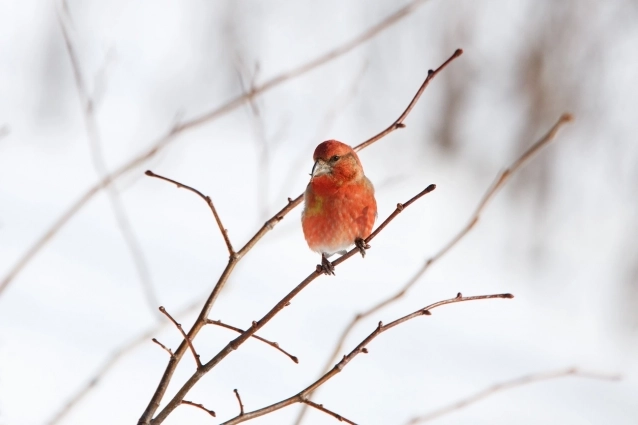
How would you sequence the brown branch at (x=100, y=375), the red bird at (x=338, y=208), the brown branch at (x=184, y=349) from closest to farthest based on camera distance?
1. the brown branch at (x=184, y=349)
2. the brown branch at (x=100, y=375)
3. the red bird at (x=338, y=208)

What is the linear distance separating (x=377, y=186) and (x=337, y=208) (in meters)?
4.01

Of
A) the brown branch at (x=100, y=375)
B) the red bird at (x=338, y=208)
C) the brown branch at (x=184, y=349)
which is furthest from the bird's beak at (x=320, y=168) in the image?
the brown branch at (x=184, y=349)

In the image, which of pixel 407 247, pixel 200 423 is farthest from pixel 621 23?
pixel 200 423

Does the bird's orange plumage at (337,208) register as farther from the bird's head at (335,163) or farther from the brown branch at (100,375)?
the brown branch at (100,375)

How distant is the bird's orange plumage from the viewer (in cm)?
263

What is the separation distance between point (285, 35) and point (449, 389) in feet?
22.5

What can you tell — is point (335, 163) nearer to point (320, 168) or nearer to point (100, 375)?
point (320, 168)

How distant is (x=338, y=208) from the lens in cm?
266

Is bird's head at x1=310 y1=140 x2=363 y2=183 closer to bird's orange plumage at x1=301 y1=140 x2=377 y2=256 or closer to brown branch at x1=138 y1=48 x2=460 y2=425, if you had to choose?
bird's orange plumage at x1=301 y1=140 x2=377 y2=256

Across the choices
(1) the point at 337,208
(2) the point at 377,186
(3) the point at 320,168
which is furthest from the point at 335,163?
(2) the point at 377,186

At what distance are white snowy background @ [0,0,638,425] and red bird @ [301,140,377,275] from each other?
103 inches

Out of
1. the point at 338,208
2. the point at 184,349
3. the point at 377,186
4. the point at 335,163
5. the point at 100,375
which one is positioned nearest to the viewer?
the point at 184,349

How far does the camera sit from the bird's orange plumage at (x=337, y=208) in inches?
104

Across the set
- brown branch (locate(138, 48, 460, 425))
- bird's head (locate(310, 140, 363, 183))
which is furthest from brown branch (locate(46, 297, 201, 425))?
bird's head (locate(310, 140, 363, 183))
